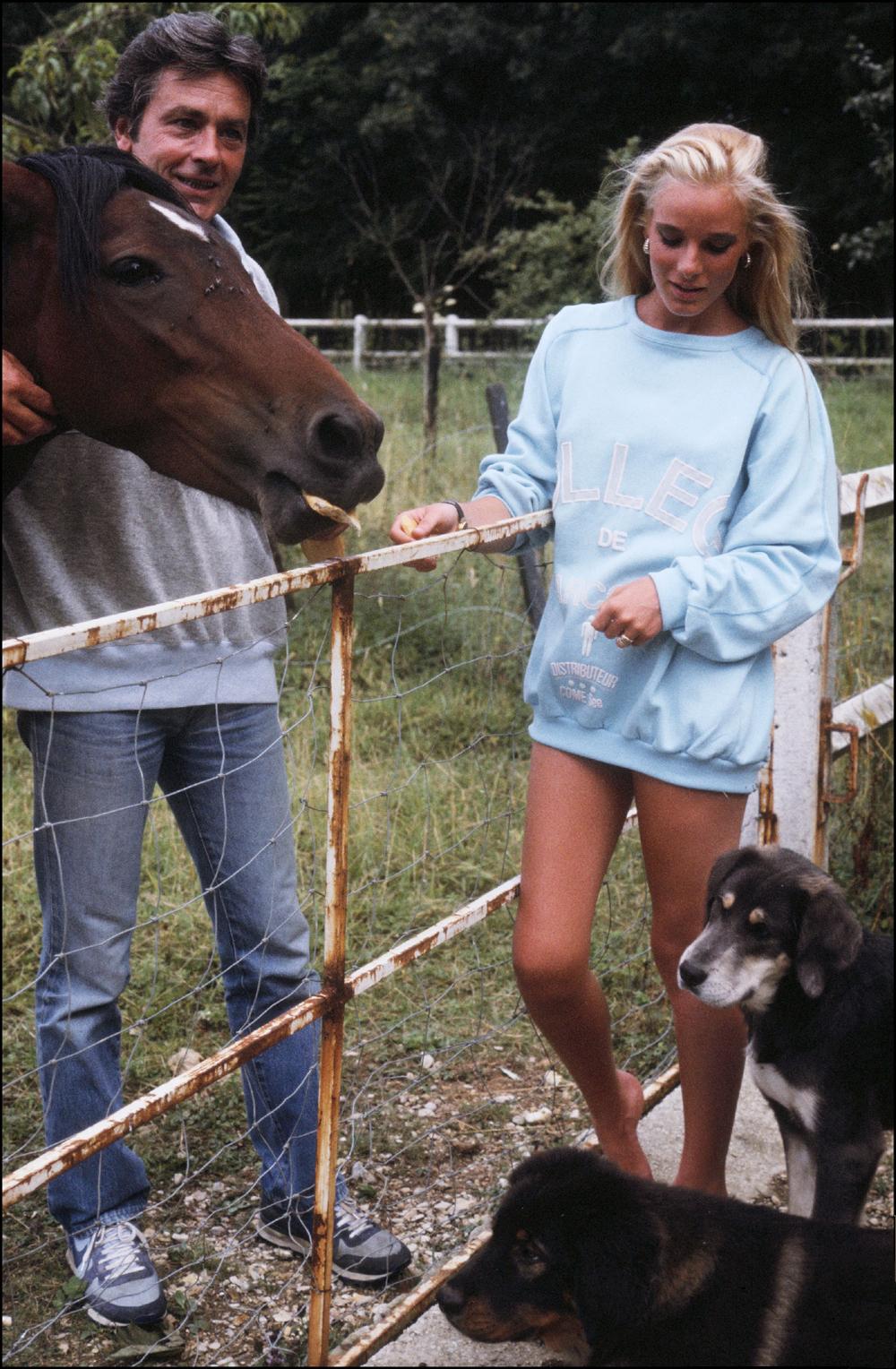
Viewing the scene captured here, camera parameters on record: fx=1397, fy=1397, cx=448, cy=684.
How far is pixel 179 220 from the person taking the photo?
2168 mm

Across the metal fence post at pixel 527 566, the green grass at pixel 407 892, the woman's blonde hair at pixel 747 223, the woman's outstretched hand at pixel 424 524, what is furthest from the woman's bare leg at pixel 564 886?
the metal fence post at pixel 527 566

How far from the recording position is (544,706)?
252 cm

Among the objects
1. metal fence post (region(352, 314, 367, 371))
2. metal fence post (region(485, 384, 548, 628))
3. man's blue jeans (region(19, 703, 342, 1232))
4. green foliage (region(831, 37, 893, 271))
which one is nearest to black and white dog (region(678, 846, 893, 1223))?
man's blue jeans (region(19, 703, 342, 1232))

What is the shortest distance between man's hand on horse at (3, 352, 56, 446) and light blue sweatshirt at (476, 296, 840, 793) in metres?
0.91

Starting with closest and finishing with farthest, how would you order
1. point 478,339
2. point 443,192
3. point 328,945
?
1. point 328,945
2. point 478,339
3. point 443,192

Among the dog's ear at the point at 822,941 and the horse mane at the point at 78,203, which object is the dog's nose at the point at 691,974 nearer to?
the dog's ear at the point at 822,941

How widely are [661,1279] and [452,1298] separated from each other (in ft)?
1.12

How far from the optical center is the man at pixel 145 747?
93.6 inches

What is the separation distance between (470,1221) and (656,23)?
77.2 ft

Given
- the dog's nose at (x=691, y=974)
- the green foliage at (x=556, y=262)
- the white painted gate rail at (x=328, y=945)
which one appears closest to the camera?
the white painted gate rail at (x=328, y=945)

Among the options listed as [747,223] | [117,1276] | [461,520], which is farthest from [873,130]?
[117,1276]

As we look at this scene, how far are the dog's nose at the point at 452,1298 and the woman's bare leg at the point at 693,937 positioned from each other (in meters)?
0.59

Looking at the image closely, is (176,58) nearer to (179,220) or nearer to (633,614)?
(179,220)

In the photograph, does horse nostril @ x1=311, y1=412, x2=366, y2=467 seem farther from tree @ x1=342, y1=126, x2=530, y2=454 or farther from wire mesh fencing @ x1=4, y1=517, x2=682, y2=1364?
tree @ x1=342, y1=126, x2=530, y2=454
